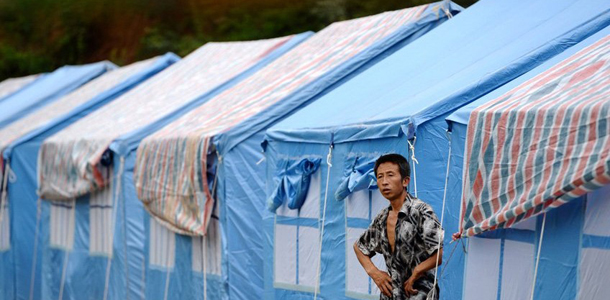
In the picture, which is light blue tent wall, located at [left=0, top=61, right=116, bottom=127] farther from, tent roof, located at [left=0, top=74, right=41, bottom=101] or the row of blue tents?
the row of blue tents

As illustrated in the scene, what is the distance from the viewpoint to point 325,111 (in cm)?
831

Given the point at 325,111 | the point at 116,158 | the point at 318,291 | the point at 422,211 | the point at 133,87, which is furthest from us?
the point at 133,87

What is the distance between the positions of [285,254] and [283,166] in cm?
73

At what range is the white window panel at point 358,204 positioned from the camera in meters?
7.10

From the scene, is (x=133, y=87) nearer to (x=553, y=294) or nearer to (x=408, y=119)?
(x=408, y=119)

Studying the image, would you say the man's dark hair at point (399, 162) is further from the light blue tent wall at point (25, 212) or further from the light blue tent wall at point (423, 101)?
the light blue tent wall at point (25, 212)

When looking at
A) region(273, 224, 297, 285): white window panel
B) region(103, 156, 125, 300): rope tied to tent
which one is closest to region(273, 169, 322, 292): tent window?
region(273, 224, 297, 285): white window panel

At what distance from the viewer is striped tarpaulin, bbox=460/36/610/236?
15.3 ft

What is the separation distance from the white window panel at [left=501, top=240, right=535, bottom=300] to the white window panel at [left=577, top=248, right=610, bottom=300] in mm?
392

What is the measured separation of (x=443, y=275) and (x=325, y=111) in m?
2.45

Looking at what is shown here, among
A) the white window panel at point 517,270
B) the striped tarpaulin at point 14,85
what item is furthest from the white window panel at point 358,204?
the striped tarpaulin at point 14,85

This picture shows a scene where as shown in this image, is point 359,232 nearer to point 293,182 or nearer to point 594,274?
point 293,182

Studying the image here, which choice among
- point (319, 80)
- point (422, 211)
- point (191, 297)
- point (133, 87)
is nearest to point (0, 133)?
point (133, 87)

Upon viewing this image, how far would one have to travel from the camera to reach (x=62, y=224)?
13.2 meters
